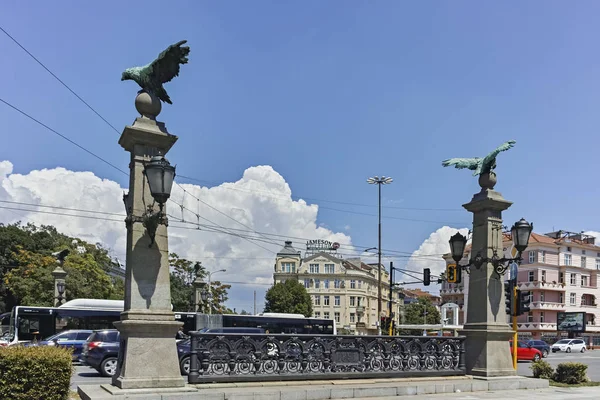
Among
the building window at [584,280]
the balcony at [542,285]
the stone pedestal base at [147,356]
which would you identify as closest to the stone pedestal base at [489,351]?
the stone pedestal base at [147,356]

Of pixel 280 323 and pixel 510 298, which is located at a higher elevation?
pixel 510 298

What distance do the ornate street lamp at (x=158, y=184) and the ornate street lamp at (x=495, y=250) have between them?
740cm

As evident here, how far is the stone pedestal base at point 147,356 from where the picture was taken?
9.35 meters

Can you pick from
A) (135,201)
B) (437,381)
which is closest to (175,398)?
(135,201)

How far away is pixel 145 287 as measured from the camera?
9.83m

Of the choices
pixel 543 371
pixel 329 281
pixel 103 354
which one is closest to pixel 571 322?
pixel 329 281

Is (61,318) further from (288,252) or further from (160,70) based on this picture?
(288,252)

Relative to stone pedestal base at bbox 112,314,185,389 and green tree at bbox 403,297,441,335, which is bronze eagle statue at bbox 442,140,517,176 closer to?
stone pedestal base at bbox 112,314,185,389

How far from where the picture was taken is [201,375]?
10227 millimetres

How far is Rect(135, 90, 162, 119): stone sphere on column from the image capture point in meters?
10.5

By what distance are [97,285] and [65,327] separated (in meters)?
18.0

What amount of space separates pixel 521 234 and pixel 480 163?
2.07 meters

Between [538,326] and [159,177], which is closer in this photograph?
[159,177]

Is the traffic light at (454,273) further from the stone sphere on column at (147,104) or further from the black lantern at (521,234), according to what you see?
the stone sphere on column at (147,104)
